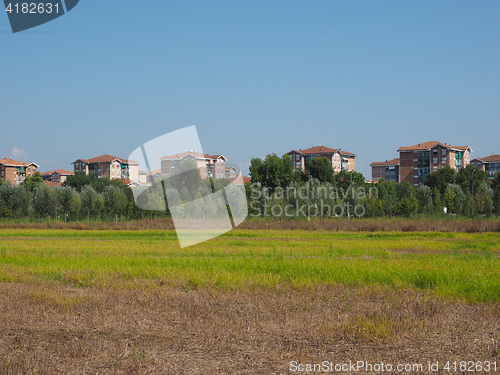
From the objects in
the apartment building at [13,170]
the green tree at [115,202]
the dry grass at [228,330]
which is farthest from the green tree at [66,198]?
the apartment building at [13,170]

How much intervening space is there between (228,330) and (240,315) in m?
1.14

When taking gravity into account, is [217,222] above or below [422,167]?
below

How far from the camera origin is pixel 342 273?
1495 centimetres

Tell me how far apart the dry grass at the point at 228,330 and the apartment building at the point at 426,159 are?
114166mm

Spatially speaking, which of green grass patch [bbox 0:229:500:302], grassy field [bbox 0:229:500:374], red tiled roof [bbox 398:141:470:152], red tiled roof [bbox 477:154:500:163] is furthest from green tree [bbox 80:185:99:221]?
red tiled roof [bbox 477:154:500:163]

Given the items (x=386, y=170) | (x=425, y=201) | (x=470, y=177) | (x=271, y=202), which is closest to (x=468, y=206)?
(x=425, y=201)

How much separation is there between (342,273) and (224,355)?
7630 millimetres

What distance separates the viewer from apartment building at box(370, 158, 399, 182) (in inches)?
5669

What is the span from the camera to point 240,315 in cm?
1033

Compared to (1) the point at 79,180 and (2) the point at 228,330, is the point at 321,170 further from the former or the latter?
(2) the point at 228,330

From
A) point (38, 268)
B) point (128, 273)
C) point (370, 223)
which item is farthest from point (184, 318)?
point (370, 223)

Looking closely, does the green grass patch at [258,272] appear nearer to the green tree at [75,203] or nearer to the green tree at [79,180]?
the green tree at [75,203]

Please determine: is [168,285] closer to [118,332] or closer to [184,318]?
[184,318]

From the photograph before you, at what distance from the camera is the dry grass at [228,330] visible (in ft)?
25.3
